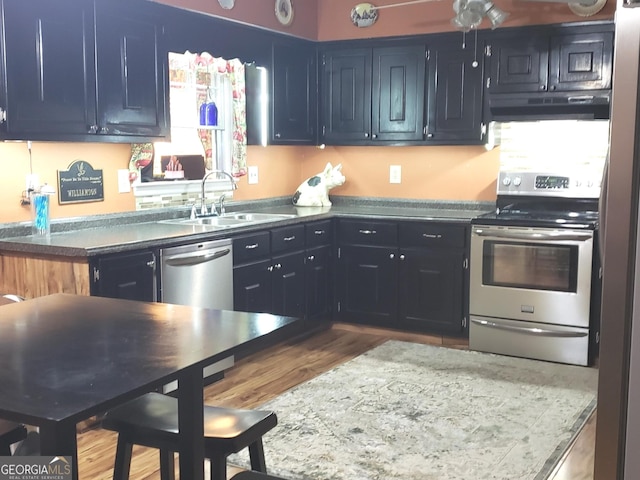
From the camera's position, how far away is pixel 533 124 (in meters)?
4.89

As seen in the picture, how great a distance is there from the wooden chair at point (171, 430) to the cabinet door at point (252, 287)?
2068 millimetres

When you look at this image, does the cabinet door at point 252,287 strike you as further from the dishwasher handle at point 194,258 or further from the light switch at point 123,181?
the light switch at point 123,181

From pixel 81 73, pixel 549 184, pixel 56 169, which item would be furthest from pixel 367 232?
pixel 81 73

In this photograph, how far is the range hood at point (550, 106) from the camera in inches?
176

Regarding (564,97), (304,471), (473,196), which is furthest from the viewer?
(473,196)

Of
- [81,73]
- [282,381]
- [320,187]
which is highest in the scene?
[81,73]

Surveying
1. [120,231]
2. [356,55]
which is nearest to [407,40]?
[356,55]

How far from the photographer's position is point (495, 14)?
463cm

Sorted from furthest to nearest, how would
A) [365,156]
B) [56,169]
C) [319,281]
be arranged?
[365,156], [319,281], [56,169]

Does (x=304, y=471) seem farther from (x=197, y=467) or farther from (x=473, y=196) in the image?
(x=473, y=196)

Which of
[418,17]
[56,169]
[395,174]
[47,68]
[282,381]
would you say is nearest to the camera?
[47,68]

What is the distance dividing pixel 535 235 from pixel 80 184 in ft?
8.80

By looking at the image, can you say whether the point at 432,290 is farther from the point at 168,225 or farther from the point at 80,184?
the point at 80,184

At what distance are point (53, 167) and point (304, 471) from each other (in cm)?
206
